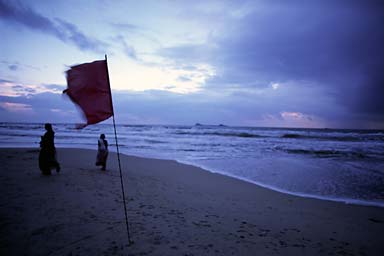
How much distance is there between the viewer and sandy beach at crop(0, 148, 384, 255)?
338cm

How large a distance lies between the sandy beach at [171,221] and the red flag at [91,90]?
2147mm

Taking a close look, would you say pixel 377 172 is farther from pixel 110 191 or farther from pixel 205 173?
pixel 110 191

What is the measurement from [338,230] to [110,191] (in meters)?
6.05

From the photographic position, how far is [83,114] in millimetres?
3512

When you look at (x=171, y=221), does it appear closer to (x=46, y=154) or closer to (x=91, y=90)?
(x=91, y=90)

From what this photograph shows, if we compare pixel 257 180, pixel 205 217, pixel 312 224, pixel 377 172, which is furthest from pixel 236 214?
pixel 377 172

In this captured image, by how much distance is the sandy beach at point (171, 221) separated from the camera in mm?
3377

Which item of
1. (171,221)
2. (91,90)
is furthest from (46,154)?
(171,221)

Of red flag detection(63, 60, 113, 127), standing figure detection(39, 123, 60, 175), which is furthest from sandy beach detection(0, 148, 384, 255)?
red flag detection(63, 60, 113, 127)

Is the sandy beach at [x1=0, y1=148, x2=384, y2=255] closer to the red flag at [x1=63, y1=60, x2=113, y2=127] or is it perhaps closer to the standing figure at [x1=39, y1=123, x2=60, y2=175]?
the standing figure at [x1=39, y1=123, x2=60, y2=175]

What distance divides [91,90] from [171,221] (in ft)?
10.1

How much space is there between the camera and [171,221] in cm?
426

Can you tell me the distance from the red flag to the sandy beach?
2147mm

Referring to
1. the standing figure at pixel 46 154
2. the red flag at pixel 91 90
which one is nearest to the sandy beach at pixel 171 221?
the standing figure at pixel 46 154
